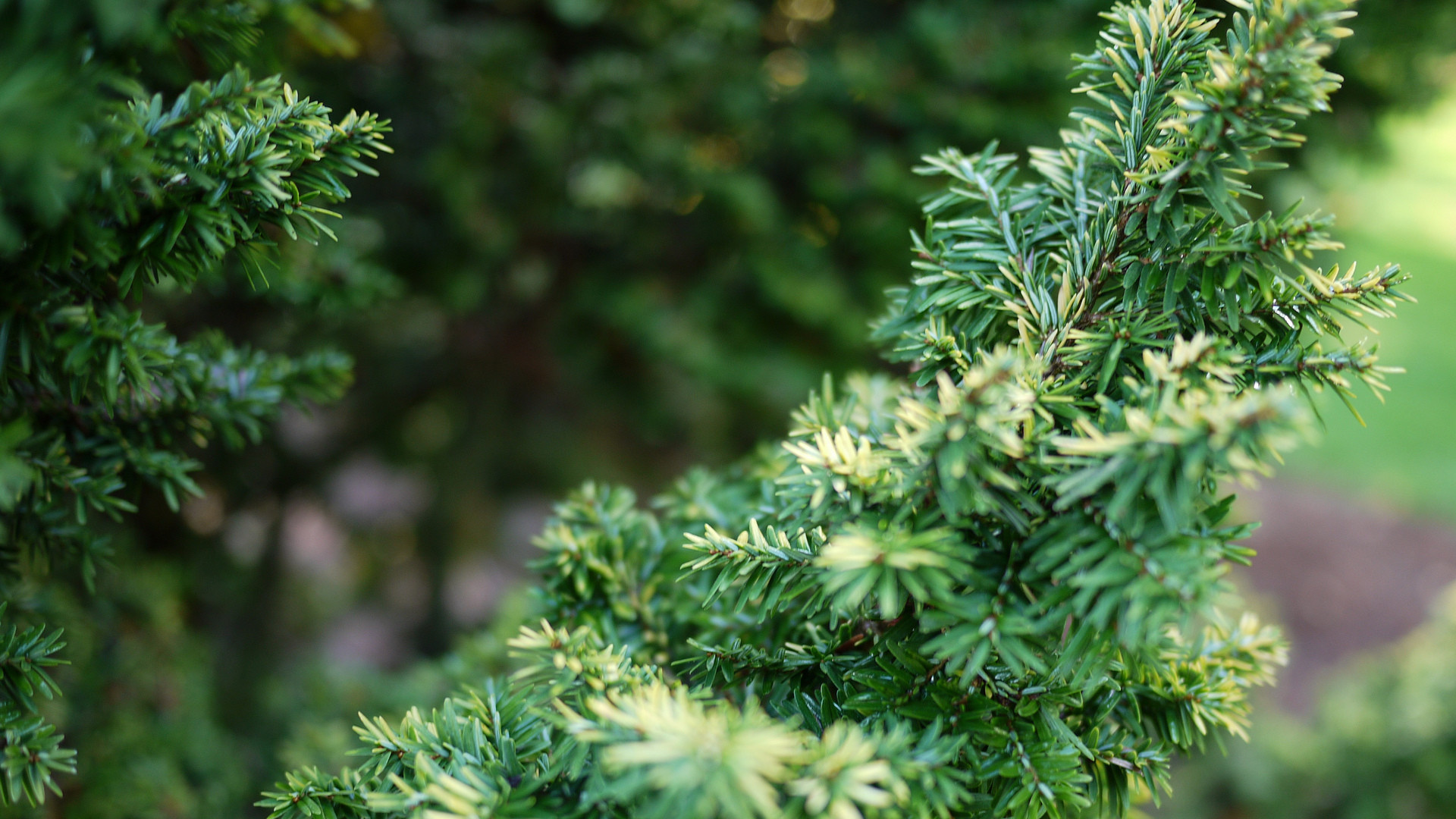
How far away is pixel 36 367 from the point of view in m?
0.67

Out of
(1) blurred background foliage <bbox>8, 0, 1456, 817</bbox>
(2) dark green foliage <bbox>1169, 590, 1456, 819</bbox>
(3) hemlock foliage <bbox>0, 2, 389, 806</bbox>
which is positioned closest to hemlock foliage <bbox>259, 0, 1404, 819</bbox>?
(3) hemlock foliage <bbox>0, 2, 389, 806</bbox>

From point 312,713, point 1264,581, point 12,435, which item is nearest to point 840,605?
point 12,435

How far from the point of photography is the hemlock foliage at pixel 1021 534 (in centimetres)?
49

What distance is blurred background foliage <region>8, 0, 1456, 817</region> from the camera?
187 cm

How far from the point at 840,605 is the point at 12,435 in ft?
1.86

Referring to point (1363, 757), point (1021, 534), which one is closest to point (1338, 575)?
point (1363, 757)

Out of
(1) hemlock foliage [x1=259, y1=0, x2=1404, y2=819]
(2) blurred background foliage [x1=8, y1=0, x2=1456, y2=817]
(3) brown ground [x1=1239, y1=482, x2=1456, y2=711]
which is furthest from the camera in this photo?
(3) brown ground [x1=1239, y1=482, x2=1456, y2=711]

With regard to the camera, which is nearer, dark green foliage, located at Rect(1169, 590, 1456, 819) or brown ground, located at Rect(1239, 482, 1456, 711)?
dark green foliage, located at Rect(1169, 590, 1456, 819)

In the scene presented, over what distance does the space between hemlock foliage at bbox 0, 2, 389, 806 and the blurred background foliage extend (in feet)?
2.55

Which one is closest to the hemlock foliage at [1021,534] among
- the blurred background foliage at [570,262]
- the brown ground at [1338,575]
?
the blurred background foliage at [570,262]

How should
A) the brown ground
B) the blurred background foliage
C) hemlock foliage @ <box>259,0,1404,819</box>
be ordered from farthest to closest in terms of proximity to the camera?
the brown ground < the blurred background foliage < hemlock foliage @ <box>259,0,1404,819</box>

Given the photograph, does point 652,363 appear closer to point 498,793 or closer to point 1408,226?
point 498,793

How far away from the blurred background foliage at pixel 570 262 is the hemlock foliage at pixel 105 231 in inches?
30.6

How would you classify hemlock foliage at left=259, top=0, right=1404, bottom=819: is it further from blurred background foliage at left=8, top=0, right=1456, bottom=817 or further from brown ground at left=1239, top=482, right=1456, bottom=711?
brown ground at left=1239, top=482, right=1456, bottom=711
